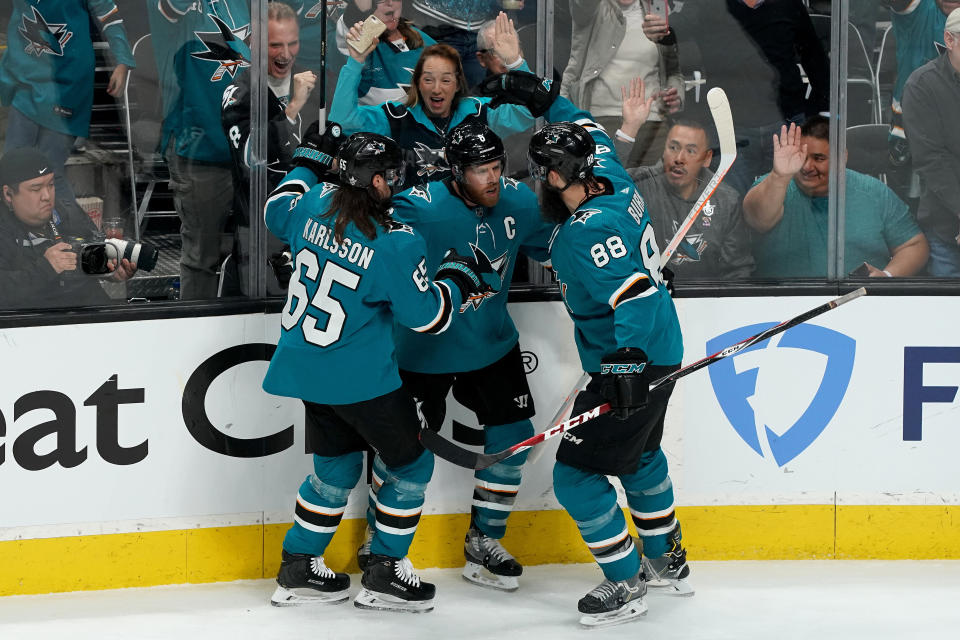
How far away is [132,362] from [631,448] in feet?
4.47

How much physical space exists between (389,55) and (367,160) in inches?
29.3

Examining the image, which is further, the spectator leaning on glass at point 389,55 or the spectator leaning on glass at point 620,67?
the spectator leaning on glass at point 620,67

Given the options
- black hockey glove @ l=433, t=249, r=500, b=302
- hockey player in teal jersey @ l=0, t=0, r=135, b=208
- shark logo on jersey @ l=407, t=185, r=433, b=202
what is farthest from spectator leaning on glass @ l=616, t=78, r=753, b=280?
hockey player in teal jersey @ l=0, t=0, r=135, b=208

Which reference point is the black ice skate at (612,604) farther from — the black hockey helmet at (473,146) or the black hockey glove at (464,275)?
the black hockey helmet at (473,146)

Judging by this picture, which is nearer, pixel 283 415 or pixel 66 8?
pixel 66 8

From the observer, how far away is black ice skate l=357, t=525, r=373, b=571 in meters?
3.47

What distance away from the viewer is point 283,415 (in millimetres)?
3432

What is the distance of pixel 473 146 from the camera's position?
3.10 meters

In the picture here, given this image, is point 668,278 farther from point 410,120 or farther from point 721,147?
point 410,120

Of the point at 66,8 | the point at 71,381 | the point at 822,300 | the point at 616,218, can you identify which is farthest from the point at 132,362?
the point at 822,300

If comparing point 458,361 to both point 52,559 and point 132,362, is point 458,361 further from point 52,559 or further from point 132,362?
point 52,559

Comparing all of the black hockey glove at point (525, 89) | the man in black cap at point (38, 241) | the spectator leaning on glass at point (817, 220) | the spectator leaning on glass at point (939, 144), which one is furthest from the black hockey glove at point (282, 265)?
the spectator leaning on glass at point (939, 144)

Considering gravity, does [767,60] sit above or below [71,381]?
above

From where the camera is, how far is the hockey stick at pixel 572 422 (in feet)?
9.98
